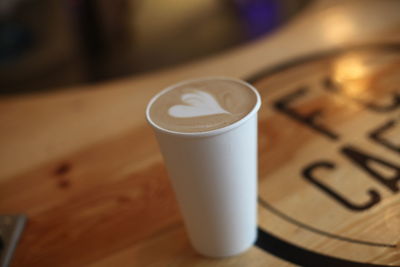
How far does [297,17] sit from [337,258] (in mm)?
1044

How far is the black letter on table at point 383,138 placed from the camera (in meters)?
0.77

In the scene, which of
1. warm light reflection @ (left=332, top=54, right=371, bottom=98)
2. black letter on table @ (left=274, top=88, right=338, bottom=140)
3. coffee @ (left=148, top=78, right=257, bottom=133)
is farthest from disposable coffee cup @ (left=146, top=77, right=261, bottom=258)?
warm light reflection @ (left=332, top=54, right=371, bottom=98)

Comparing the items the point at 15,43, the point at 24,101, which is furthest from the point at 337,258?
the point at 15,43

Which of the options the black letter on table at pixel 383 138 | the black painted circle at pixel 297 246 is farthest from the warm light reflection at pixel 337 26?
the black painted circle at pixel 297 246

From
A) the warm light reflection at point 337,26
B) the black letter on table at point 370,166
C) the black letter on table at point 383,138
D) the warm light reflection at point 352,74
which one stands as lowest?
the black letter on table at point 370,166

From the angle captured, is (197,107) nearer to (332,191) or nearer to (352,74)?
(332,191)

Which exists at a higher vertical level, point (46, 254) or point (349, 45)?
point (349, 45)

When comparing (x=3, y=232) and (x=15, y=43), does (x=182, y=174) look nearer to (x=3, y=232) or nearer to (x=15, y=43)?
(x=3, y=232)

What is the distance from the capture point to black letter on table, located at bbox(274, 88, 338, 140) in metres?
0.86

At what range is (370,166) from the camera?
0.74 metres

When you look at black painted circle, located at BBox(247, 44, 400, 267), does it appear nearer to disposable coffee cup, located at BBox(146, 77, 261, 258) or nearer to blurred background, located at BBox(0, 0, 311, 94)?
disposable coffee cup, located at BBox(146, 77, 261, 258)

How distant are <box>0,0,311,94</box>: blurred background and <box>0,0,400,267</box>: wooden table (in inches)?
8.6

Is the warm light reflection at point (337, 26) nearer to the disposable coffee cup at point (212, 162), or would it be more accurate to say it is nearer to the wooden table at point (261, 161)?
the wooden table at point (261, 161)

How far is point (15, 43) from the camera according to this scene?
6.54 ft
